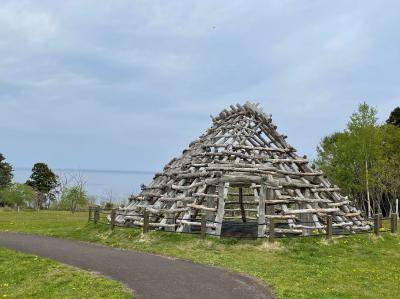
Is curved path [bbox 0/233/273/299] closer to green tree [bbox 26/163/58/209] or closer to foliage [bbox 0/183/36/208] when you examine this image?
foliage [bbox 0/183/36/208]

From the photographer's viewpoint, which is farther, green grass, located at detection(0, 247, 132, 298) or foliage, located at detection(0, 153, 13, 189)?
foliage, located at detection(0, 153, 13, 189)

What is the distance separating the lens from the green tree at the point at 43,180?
207ft

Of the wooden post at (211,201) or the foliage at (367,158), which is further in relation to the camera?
the foliage at (367,158)

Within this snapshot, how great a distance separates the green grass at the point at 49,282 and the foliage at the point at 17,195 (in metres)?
41.1

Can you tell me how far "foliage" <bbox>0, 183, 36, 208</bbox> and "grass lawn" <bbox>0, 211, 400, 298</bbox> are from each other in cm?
3596

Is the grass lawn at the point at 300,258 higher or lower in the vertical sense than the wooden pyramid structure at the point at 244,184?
lower

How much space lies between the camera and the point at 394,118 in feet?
159

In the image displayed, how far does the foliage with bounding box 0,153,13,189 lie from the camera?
61928 mm

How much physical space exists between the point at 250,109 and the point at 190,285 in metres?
13.9

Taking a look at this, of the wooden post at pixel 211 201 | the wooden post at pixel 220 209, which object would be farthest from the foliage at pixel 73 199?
the wooden post at pixel 220 209

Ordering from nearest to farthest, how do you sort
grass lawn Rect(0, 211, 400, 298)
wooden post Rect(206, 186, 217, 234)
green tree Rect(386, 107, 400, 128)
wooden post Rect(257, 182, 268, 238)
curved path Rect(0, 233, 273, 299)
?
curved path Rect(0, 233, 273, 299)
grass lawn Rect(0, 211, 400, 298)
wooden post Rect(257, 182, 268, 238)
wooden post Rect(206, 186, 217, 234)
green tree Rect(386, 107, 400, 128)

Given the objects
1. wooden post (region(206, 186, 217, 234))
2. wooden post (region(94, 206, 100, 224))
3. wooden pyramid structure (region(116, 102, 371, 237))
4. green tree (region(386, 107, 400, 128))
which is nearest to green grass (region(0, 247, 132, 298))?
wooden pyramid structure (region(116, 102, 371, 237))

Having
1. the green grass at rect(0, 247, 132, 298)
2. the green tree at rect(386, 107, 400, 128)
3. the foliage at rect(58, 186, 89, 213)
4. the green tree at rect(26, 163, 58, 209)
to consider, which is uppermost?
the green tree at rect(386, 107, 400, 128)

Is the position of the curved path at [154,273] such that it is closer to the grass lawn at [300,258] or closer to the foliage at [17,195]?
the grass lawn at [300,258]
